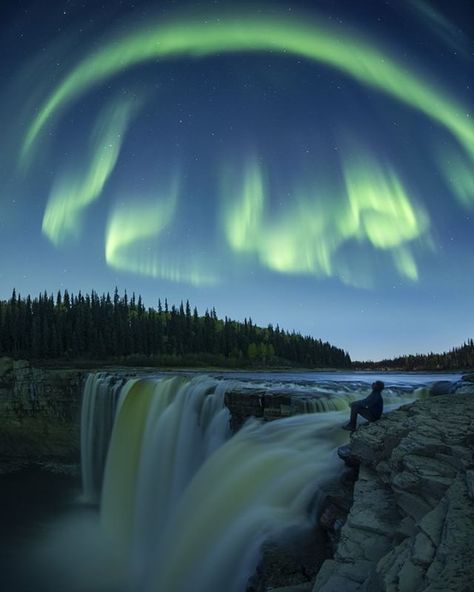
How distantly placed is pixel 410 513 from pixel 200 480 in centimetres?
778

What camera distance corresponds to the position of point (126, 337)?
97.1m

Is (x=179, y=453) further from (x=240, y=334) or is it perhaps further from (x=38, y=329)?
(x=240, y=334)

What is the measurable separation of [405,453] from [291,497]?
3191mm

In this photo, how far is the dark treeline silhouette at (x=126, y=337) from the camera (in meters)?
89.1

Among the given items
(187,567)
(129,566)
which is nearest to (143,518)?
(129,566)

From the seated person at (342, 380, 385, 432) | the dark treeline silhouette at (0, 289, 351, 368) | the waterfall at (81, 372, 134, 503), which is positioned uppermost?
the dark treeline silhouette at (0, 289, 351, 368)

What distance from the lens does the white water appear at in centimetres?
851

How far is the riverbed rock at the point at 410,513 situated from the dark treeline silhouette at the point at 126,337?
274ft

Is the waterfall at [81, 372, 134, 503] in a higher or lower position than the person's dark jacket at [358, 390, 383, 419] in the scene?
lower

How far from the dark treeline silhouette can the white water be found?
6936 cm

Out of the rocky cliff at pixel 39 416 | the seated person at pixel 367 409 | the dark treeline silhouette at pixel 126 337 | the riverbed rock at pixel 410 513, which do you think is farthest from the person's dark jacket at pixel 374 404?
the dark treeline silhouette at pixel 126 337

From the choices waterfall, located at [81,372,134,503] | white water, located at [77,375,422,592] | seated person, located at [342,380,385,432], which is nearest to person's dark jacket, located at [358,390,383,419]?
seated person, located at [342,380,385,432]

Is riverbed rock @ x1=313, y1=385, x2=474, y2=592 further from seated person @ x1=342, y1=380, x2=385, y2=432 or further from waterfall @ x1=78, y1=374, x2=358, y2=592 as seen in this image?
seated person @ x1=342, y1=380, x2=385, y2=432

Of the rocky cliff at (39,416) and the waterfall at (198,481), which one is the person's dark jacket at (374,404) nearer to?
the waterfall at (198,481)
